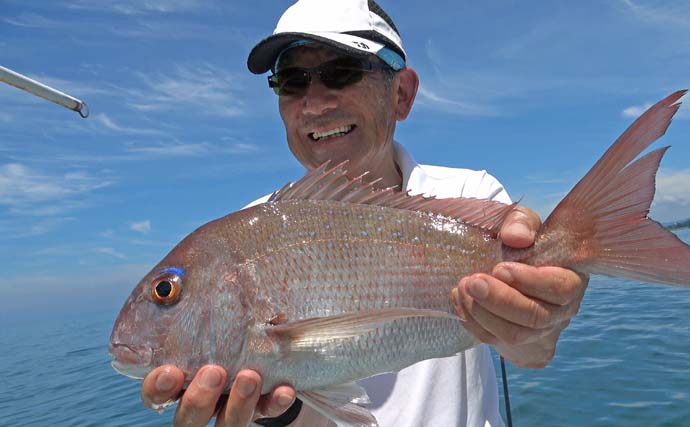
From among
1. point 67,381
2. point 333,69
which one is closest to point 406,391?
point 333,69

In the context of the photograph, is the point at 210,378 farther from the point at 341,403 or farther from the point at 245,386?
the point at 341,403

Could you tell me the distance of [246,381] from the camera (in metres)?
1.98

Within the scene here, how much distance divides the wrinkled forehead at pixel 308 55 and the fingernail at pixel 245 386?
2.35 m

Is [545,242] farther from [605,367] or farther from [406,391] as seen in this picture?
[605,367]

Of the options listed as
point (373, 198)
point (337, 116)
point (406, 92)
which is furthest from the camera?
point (406, 92)

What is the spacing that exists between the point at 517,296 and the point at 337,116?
2023 millimetres

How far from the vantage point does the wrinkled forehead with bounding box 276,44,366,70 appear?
3.45 meters

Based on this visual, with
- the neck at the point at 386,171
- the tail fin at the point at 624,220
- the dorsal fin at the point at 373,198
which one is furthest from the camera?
the neck at the point at 386,171

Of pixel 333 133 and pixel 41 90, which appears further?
pixel 41 90

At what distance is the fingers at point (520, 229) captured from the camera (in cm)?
216

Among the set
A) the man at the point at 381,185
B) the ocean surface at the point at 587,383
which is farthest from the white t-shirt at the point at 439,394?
the ocean surface at the point at 587,383

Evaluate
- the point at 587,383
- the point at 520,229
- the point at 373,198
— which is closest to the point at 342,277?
the point at 373,198

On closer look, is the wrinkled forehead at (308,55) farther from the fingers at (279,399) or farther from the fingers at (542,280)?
the fingers at (279,399)

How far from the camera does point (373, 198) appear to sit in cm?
238
